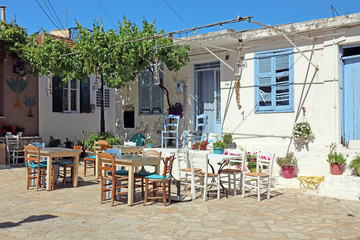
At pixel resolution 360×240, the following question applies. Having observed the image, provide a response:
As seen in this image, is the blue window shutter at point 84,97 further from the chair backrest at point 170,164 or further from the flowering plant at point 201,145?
the chair backrest at point 170,164

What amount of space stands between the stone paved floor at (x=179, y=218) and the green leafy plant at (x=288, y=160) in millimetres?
1126

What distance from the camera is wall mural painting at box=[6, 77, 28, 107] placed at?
1286cm

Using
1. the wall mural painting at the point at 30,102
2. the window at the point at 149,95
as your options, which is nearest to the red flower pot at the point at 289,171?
the window at the point at 149,95

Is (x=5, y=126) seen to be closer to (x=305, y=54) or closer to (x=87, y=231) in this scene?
(x=87, y=231)

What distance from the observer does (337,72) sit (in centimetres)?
876

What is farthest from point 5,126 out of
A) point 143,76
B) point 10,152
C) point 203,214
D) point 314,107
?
point 314,107

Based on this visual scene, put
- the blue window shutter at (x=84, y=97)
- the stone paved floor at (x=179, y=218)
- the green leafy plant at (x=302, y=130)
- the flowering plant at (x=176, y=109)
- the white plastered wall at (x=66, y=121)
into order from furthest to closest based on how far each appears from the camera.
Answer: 1. the blue window shutter at (x=84, y=97)
2. the white plastered wall at (x=66, y=121)
3. the flowering plant at (x=176, y=109)
4. the green leafy plant at (x=302, y=130)
5. the stone paved floor at (x=179, y=218)

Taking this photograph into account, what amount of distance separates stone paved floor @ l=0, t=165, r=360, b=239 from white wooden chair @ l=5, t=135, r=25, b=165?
4.44 m

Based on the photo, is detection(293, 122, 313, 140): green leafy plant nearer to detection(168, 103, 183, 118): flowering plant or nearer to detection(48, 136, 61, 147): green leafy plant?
detection(168, 103, 183, 118): flowering plant

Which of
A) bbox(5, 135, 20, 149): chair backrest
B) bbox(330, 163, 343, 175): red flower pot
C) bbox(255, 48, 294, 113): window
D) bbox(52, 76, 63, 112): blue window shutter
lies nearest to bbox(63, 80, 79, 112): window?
bbox(52, 76, 63, 112): blue window shutter

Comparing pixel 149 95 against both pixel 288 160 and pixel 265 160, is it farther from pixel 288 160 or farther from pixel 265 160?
pixel 265 160

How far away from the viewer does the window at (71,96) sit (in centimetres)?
1480

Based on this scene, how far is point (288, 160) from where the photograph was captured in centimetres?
901

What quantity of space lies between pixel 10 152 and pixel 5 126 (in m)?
0.92
